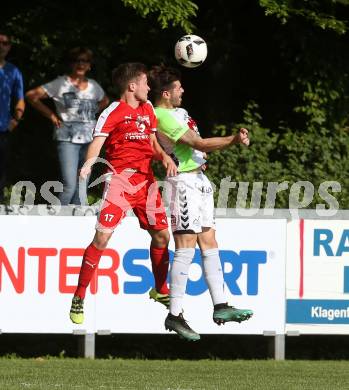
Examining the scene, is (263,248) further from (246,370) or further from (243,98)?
(243,98)

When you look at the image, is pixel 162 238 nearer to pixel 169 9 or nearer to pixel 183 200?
pixel 183 200

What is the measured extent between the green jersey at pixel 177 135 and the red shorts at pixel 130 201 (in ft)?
1.00

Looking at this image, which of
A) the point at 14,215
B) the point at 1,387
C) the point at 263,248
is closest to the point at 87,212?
the point at 14,215

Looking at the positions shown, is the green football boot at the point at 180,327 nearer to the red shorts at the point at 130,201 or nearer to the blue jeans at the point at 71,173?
the red shorts at the point at 130,201

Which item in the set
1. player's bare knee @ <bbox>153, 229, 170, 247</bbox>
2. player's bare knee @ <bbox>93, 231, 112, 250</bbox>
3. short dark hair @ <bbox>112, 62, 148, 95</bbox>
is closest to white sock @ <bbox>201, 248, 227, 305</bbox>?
player's bare knee @ <bbox>153, 229, 170, 247</bbox>

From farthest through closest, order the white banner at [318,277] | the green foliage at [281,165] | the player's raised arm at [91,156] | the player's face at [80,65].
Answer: the green foliage at [281,165]
the player's face at [80,65]
the white banner at [318,277]
the player's raised arm at [91,156]

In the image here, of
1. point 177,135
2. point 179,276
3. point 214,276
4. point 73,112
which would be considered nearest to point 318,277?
point 214,276

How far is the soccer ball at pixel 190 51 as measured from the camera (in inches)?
460

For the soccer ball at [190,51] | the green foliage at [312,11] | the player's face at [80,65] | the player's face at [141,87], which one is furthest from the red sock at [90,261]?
the green foliage at [312,11]

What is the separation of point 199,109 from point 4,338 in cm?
414

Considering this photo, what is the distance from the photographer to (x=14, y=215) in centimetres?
1320

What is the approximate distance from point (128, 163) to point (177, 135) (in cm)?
45

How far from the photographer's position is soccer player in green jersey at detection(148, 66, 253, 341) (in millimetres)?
11070

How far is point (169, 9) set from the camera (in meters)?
14.7
